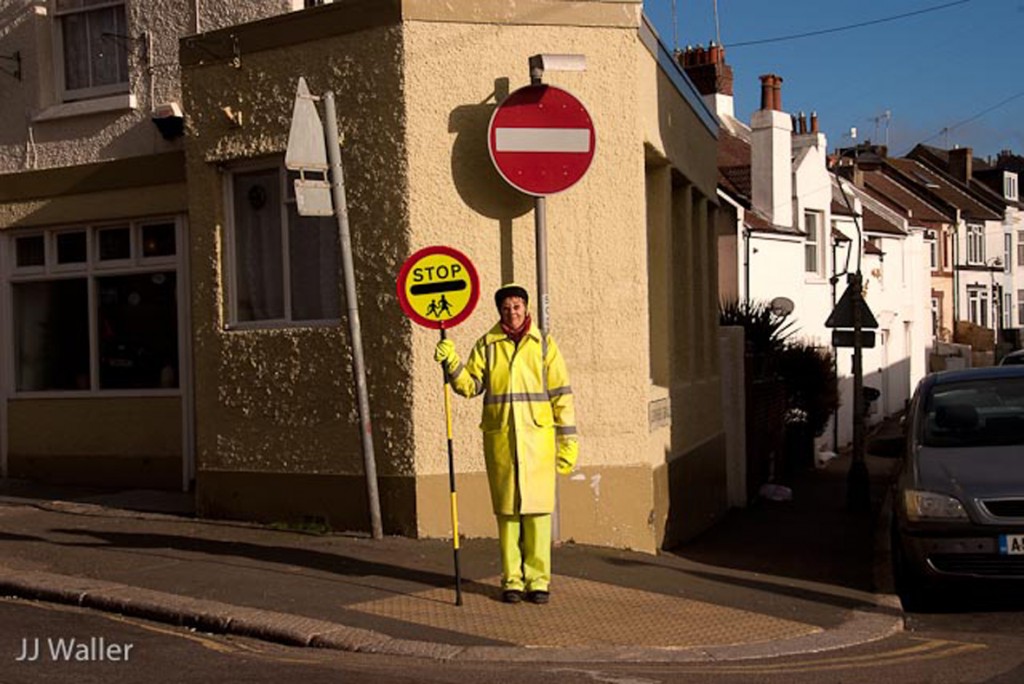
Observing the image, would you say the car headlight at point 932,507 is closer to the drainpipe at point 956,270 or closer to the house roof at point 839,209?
the house roof at point 839,209

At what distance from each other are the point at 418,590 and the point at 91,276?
6.87 m

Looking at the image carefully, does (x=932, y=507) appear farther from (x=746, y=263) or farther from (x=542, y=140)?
(x=746, y=263)

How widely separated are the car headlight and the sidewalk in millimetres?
726

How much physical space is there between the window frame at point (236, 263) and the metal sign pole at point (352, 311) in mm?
968

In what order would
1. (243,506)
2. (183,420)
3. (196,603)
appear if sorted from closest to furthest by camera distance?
(196,603)
(243,506)
(183,420)

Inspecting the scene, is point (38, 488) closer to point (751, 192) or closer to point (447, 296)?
point (447, 296)

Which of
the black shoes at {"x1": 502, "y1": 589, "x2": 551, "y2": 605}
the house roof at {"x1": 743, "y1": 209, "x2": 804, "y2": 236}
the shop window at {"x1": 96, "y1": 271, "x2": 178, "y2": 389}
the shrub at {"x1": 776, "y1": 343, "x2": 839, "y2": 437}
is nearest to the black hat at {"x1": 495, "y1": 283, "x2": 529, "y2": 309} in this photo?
the black shoes at {"x1": 502, "y1": 589, "x2": 551, "y2": 605}

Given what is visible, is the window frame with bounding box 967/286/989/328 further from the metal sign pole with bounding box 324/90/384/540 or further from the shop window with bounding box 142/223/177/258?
the metal sign pole with bounding box 324/90/384/540

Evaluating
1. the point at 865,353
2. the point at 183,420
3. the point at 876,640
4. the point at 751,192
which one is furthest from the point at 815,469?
the point at 876,640

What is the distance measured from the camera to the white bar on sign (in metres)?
10.2

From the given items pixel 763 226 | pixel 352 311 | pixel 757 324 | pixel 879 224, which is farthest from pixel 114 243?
pixel 879 224

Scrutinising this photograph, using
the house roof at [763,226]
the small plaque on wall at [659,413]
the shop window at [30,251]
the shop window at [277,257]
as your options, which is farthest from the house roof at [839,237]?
the shop window at [277,257]

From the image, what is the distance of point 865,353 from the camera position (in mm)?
35750

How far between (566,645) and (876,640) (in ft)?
6.95
